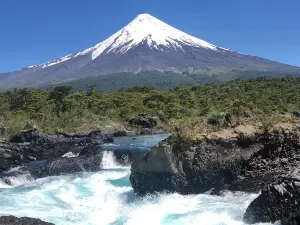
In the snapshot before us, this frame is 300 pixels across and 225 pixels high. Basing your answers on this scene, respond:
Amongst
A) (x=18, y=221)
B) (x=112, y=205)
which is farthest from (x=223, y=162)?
(x=18, y=221)

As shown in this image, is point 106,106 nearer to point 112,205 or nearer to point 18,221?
point 112,205

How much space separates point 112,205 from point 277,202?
539 cm

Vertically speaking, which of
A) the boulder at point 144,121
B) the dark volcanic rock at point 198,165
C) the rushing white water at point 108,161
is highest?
the dark volcanic rock at point 198,165

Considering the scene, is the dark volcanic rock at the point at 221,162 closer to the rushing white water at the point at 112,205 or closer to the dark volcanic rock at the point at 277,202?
the rushing white water at the point at 112,205

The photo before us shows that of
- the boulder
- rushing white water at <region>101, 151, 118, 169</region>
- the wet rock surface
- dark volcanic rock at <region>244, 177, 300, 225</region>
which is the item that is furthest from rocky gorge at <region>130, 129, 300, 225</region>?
the boulder

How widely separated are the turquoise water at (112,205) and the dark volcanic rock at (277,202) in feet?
1.52

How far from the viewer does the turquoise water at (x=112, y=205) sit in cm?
951

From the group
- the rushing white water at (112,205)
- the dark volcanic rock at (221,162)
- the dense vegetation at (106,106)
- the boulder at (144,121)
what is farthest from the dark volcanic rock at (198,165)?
the boulder at (144,121)

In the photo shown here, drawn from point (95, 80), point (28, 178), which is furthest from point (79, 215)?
point (95, 80)

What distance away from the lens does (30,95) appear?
5669cm

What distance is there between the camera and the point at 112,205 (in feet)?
39.2

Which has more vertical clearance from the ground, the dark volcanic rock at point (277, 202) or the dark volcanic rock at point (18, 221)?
the dark volcanic rock at point (277, 202)

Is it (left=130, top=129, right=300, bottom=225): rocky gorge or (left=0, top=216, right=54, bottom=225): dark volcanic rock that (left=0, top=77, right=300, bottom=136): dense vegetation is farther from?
(left=0, top=216, right=54, bottom=225): dark volcanic rock

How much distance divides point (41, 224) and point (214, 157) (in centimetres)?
503
